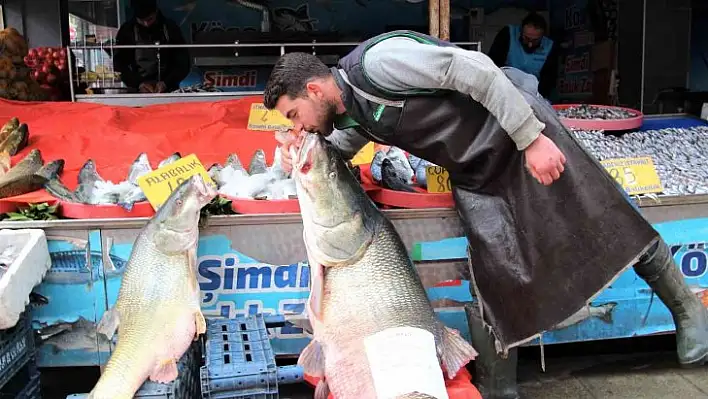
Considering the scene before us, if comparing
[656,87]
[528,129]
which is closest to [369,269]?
[528,129]

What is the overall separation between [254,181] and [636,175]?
1966 mm

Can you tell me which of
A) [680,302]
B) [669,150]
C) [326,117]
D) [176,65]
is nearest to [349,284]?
[326,117]

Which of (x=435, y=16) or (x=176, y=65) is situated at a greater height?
(x=435, y=16)

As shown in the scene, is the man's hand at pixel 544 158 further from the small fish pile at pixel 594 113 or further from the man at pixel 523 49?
the man at pixel 523 49

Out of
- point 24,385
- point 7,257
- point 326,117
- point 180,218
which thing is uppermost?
point 326,117

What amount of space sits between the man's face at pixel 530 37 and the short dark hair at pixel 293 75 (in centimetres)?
539

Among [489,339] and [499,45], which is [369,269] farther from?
[499,45]

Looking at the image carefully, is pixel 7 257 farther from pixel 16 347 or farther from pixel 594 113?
pixel 594 113

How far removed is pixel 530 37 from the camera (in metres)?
7.59

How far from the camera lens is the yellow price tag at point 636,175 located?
139 inches

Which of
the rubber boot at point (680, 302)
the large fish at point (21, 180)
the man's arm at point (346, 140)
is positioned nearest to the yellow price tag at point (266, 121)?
the large fish at point (21, 180)

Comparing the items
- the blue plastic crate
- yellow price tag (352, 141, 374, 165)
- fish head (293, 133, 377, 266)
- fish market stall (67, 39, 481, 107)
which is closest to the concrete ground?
the blue plastic crate

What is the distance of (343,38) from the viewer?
376 inches

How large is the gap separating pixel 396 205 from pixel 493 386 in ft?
3.28
